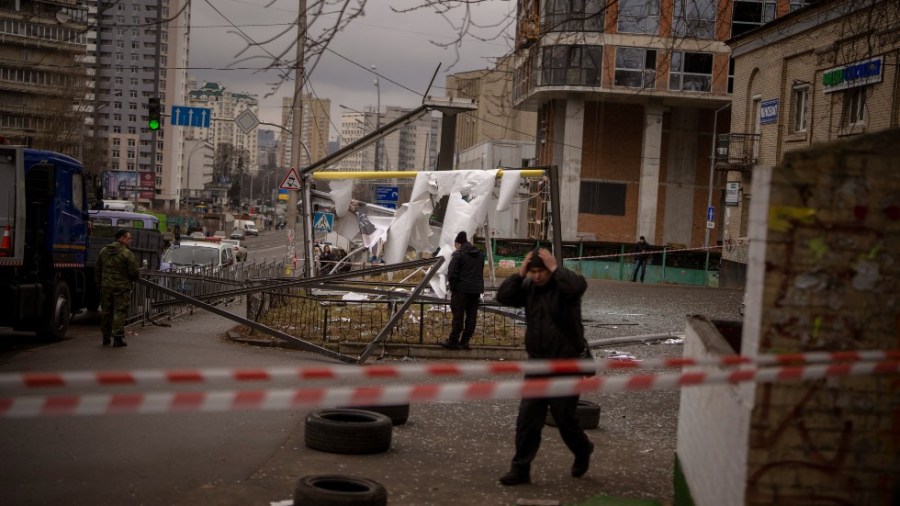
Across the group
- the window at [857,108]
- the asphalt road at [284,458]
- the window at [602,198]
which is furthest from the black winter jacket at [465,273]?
the window at [602,198]

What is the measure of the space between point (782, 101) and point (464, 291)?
76.4 ft

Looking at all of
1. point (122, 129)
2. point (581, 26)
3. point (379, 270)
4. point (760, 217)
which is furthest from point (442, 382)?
point (122, 129)

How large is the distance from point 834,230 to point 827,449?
3.58 feet

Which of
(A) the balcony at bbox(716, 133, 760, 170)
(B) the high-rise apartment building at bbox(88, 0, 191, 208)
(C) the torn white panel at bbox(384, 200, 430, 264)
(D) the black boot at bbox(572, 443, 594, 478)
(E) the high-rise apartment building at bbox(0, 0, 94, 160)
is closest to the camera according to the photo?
(D) the black boot at bbox(572, 443, 594, 478)

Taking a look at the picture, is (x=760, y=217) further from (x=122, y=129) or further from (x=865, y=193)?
(x=122, y=129)

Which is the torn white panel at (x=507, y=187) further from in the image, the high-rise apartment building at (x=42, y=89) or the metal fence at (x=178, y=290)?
the high-rise apartment building at (x=42, y=89)

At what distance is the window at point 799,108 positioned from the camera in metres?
34.6

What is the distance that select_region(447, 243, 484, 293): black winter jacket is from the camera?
54.1 feet

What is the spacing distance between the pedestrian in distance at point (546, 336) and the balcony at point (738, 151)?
3165 cm

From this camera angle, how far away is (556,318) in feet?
26.9

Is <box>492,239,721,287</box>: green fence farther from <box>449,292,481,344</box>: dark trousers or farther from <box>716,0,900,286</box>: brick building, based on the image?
<box>449,292,481,344</box>: dark trousers

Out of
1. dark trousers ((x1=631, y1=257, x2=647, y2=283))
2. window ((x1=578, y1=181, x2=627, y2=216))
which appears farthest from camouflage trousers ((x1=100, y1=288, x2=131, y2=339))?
window ((x1=578, y1=181, x2=627, y2=216))

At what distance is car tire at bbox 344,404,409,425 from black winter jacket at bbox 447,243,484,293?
587 centimetres

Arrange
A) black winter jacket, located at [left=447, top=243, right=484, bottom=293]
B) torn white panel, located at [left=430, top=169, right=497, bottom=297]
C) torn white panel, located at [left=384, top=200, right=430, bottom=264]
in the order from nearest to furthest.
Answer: black winter jacket, located at [left=447, top=243, right=484, bottom=293] < torn white panel, located at [left=430, top=169, right=497, bottom=297] < torn white panel, located at [left=384, top=200, right=430, bottom=264]
